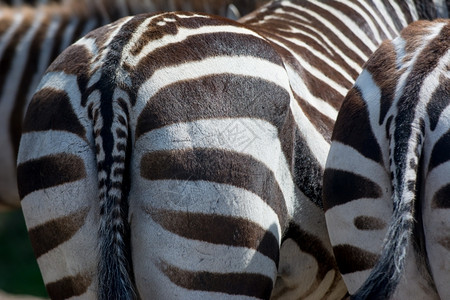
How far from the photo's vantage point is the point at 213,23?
9.38 feet

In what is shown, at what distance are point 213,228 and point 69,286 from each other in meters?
0.56

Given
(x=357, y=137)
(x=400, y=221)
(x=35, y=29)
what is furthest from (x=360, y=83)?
(x=35, y=29)

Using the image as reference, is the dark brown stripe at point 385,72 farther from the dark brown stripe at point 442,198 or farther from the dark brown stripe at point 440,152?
the dark brown stripe at point 442,198

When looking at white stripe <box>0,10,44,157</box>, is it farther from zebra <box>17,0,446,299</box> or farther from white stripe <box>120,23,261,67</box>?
white stripe <box>120,23,261,67</box>

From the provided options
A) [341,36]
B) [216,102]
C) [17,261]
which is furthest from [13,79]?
[17,261]

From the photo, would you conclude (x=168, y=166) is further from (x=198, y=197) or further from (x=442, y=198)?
(x=442, y=198)

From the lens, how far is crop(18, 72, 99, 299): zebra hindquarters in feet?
8.29

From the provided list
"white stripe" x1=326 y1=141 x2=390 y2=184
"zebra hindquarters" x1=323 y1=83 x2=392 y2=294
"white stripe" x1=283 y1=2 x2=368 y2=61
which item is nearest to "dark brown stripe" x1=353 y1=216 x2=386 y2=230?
"zebra hindquarters" x1=323 y1=83 x2=392 y2=294

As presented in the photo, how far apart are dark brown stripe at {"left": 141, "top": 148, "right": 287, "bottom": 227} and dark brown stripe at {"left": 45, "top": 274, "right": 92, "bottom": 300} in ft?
1.41

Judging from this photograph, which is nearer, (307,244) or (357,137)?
(357,137)

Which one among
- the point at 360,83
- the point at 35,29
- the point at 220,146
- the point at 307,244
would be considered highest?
the point at 360,83

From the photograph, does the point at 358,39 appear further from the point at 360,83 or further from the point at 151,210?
the point at 151,210

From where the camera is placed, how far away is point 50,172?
257 cm

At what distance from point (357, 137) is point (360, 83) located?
27cm
